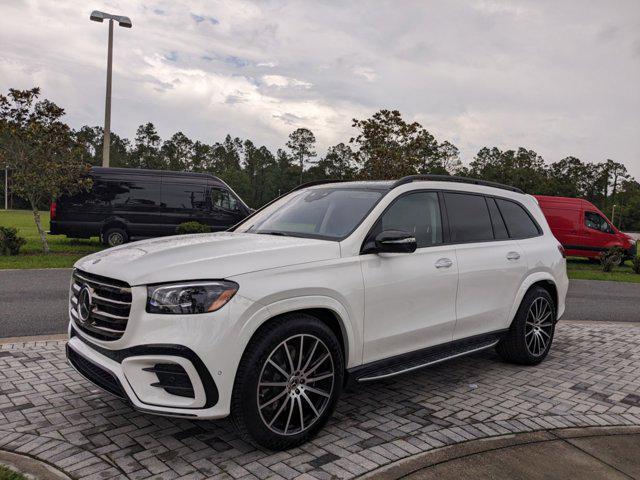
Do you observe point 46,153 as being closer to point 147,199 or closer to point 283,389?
point 147,199

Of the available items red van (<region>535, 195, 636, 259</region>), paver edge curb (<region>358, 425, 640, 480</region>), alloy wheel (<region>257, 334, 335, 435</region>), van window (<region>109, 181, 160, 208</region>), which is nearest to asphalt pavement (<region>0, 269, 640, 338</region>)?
alloy wheel (<region>257, 334, 335, 435</region>)

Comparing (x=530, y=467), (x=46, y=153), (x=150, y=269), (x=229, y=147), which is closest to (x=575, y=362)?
(x=530, y=467)

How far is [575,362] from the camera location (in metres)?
5.95

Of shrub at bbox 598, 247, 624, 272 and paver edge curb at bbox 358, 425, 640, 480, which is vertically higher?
shrub at bbox 598, 247, 624, 272

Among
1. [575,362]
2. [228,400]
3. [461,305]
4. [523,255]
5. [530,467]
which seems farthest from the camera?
[575,362]

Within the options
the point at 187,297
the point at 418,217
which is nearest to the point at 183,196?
the point at 418,217

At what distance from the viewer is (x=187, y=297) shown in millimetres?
3117

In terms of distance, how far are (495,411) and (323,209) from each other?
214cm

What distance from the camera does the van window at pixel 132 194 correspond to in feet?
56.6

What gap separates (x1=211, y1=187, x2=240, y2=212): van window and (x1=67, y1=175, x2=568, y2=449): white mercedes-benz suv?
44.0ft

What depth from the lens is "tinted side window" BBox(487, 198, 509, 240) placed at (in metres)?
5.29

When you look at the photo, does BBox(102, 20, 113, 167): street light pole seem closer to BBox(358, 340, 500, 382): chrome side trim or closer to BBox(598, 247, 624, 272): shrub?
BBox(358, 340, 500, 382): chrome side trim

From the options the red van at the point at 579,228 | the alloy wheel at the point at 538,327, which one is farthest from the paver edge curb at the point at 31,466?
the red van at the point at 579,228

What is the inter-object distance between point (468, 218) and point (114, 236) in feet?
48.2
